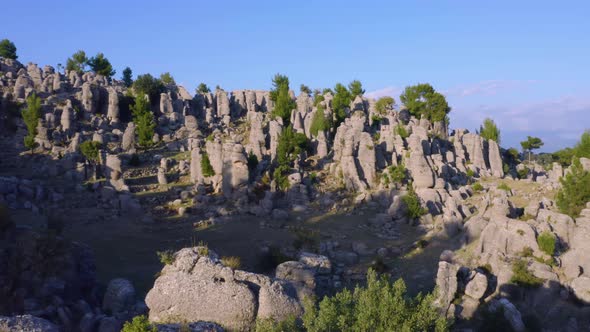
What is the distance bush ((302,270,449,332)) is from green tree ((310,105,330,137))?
3658 cm

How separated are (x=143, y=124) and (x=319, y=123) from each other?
18310 mm

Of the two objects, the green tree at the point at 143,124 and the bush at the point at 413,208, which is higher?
the green tree at the point at 143,124

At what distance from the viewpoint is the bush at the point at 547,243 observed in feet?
75.6

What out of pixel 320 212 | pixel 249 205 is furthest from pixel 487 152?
pixel 249 205

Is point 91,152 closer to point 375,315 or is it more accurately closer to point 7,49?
point 375,315

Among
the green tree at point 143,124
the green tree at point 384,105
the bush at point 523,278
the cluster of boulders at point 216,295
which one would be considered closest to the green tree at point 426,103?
the green tree at point 384,105

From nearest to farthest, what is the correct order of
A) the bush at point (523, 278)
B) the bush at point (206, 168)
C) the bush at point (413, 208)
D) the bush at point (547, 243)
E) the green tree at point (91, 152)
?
the bush at point (523, 278) → the bush at point (547, 243) → the bush at point (413, 208) → the bush at point (206, 168) → the green tree at point (91, 152)

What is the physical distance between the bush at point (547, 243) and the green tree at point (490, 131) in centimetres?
3570

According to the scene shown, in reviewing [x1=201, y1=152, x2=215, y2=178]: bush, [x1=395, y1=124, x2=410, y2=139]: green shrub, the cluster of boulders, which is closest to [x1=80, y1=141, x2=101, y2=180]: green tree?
[x1=201, y1=152, x2=215, y2=178]: bush

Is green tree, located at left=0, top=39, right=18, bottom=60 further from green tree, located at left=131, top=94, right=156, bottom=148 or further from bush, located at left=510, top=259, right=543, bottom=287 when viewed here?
bush, located at left=510, top=259, right=543, bottom=287

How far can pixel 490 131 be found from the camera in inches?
2272

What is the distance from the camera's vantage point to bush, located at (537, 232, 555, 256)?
23031 millimetres

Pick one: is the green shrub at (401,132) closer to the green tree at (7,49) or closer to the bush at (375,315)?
the bush at (375,315)

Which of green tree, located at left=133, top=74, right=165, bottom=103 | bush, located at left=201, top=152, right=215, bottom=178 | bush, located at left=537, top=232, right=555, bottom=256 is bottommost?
bush, located at left=537, top=232, right=555, bottom=256
